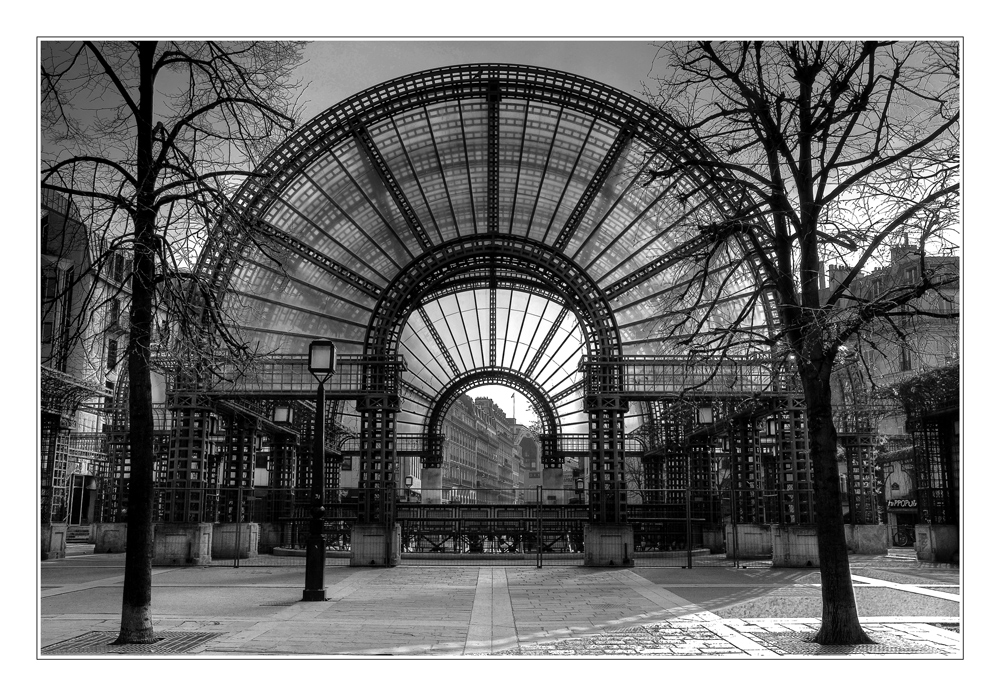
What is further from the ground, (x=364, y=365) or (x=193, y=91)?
(x=193, y=91)

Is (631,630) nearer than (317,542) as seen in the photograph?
Yes

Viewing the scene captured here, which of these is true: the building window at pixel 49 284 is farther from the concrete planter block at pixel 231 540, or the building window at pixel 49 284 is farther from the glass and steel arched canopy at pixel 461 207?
the concrete planter block at pixel 231 540

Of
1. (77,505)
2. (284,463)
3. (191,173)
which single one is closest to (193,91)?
(191,173)

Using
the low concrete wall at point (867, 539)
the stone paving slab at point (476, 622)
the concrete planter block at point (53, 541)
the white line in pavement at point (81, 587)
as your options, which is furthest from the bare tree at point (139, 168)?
the low concrete wall at point (867, 539)

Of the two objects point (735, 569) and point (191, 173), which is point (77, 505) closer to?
point (735, 569)

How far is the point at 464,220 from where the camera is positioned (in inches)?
1150

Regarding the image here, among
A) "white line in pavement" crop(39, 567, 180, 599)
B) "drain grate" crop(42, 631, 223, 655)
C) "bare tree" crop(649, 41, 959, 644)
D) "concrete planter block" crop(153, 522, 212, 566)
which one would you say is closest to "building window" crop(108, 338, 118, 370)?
"drain grate" crop(42, 631, 223, 655)

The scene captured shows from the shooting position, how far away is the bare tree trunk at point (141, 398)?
976 centimetres

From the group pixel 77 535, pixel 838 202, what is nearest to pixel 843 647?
pixel 838 202

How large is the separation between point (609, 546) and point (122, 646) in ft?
50.5

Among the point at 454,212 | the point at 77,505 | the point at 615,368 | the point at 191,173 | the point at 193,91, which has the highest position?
Result: the point at 454,212

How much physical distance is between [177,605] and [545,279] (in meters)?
15.6

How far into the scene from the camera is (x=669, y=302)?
1334cm

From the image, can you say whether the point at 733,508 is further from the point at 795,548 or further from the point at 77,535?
the point at 77,535
